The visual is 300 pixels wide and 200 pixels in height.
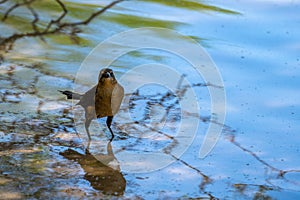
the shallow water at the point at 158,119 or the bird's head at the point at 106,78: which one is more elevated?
the bird's head at the point at 106,78

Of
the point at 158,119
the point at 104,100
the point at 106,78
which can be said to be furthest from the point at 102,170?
the point at 158,119

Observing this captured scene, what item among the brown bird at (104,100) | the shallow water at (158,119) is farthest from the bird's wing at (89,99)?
the shallow water at (158,119)

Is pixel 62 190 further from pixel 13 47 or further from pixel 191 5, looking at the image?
pixel 191 5

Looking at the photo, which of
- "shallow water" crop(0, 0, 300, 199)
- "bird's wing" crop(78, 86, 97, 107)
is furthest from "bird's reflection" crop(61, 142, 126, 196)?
"bird's wing" crop(78, 86, 97, 107)

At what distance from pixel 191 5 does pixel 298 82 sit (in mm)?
2894

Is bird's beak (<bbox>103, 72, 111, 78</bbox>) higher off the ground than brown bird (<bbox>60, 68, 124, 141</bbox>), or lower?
higher

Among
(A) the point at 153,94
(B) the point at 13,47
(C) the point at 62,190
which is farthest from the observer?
(B) the point at 13,47

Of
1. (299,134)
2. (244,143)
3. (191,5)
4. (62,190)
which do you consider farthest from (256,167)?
(191,5)

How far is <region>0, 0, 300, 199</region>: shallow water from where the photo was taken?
16.0ft

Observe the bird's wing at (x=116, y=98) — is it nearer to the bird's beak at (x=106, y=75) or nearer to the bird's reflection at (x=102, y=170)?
the bird's beak at (x=106, y=75)

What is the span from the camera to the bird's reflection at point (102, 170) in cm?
481

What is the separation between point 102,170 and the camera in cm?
511

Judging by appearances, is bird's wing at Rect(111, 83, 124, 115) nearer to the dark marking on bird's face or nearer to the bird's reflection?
the dark marking on bird's face

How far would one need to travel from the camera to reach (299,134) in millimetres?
5852
